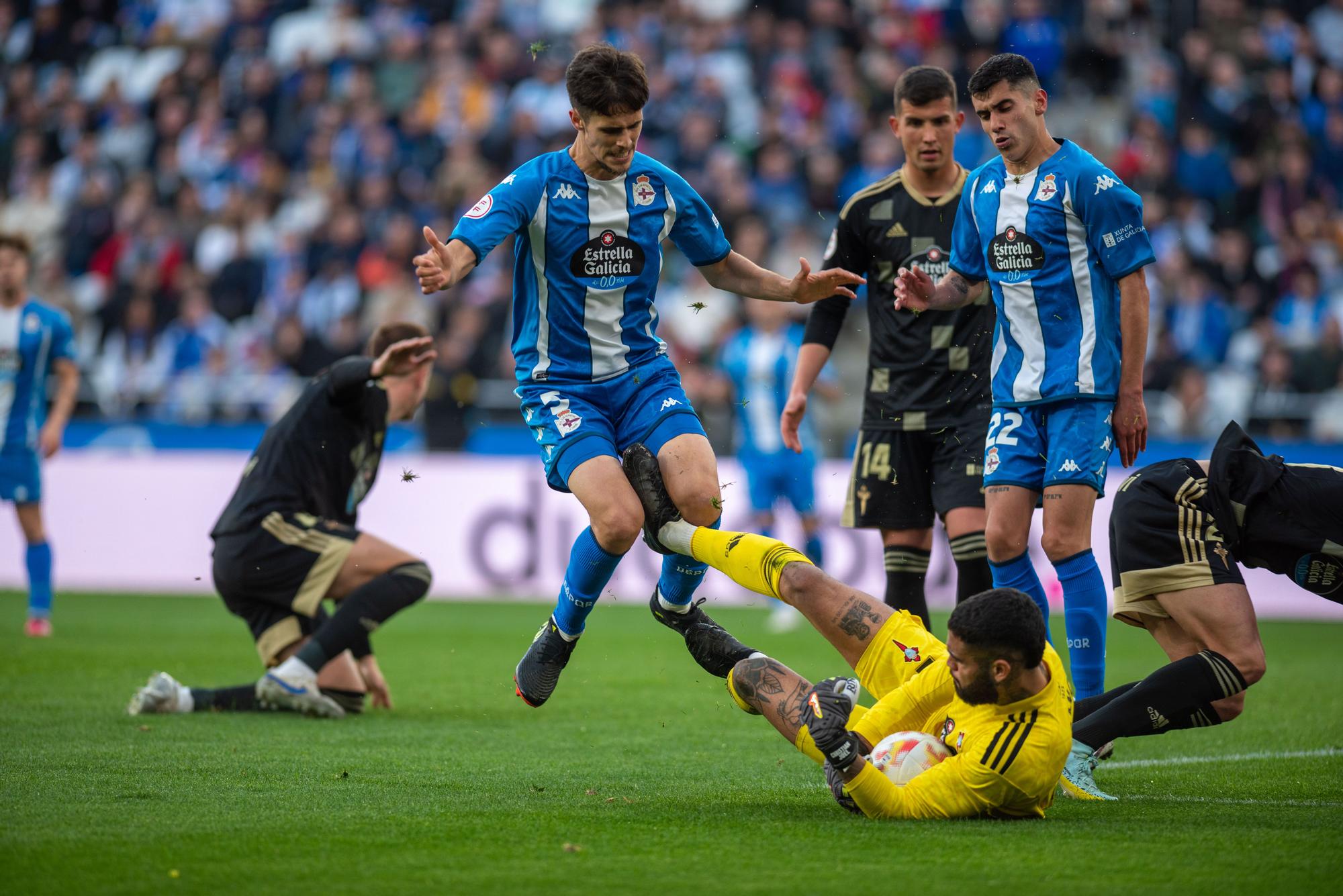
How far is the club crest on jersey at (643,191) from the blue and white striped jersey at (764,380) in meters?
6.64

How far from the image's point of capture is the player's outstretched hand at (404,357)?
6.55m

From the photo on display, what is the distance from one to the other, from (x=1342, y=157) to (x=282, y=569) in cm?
1288

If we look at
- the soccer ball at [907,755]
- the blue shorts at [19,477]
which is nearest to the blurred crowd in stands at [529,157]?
the blue shorts at [19,477]

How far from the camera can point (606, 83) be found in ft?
18.2

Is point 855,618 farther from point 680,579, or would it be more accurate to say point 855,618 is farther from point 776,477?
point 776,477

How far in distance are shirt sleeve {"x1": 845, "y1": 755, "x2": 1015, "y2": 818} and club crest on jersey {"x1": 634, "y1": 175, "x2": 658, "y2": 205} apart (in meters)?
2.44

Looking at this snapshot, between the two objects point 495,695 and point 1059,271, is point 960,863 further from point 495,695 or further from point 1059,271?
point 495,695

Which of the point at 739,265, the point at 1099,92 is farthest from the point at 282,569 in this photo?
the point at 1099,92

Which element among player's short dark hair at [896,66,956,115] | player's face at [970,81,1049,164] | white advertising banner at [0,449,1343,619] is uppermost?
player's short dark hair at [896,66,956,115]

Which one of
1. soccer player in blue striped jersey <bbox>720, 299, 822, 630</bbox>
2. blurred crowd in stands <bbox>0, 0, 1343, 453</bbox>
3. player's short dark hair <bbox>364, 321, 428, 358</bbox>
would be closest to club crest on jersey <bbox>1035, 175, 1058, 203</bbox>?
player's short dark hair <bbox>364, 321, 428, 358</bbox>

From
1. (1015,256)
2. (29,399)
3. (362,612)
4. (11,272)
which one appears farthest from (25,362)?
(1015,256)

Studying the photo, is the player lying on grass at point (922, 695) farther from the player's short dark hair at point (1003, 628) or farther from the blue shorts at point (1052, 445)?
the blue shorts at point (1052, 445)

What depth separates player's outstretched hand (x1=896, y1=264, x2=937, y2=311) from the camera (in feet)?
19.6

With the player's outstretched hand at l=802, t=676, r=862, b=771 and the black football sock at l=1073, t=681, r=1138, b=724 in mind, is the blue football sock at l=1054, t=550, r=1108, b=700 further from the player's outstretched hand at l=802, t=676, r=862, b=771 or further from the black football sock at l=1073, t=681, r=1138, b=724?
the player's outstretched hand at l=802, t=676, r=862, b=771
